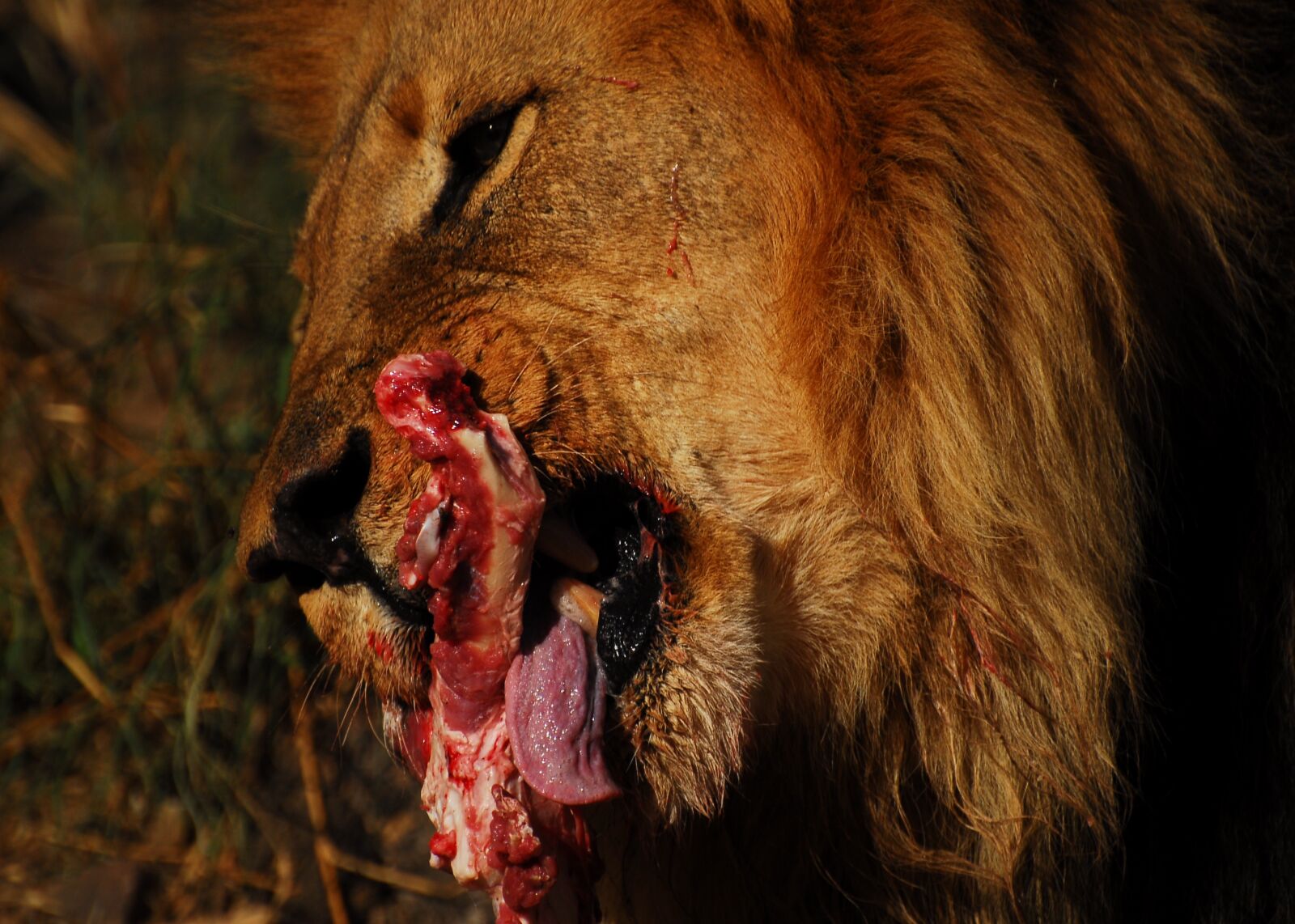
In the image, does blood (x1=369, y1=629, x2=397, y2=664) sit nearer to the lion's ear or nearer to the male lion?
the male lion

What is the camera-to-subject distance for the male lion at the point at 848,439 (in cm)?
154

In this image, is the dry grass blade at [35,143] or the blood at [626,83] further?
the dry grass blade at [35,143]

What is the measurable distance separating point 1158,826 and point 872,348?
778 mm

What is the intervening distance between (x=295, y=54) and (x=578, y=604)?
1285 mm

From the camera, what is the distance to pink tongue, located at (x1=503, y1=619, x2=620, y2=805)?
5.02ft

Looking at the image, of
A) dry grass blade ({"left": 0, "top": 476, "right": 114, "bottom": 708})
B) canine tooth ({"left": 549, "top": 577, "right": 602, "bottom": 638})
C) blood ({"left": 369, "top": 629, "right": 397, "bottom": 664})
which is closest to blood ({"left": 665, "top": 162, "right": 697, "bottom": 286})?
canine tooth ({"left": 549, "top": 577, "right": 602, "bottom": 638})

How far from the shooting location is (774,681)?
1.64 metres

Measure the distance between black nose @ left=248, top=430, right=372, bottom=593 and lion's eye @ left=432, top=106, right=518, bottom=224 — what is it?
360 mm

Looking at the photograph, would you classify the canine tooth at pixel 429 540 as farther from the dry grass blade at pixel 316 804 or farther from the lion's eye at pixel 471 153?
the dry grass blade at pixel 316 804

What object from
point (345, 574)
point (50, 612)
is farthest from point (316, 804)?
point (345, 574)

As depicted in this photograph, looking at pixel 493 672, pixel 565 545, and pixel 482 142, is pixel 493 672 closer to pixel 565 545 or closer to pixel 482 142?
pixel 565 545

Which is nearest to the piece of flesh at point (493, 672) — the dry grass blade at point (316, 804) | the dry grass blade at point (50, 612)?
the dry grass blade at point (316, 804)

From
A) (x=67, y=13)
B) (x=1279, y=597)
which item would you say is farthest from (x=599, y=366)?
(x=67, y=13)

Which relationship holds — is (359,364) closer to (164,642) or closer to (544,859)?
(544,859)
